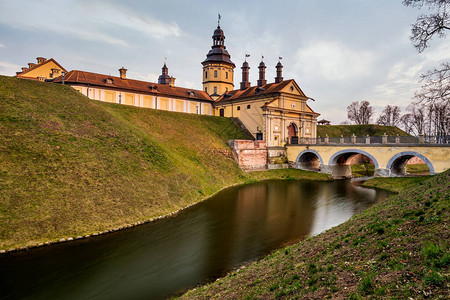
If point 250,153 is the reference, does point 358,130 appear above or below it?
above

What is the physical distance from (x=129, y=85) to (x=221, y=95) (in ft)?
61.0

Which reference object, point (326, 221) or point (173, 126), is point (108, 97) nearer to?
point (173, 126)

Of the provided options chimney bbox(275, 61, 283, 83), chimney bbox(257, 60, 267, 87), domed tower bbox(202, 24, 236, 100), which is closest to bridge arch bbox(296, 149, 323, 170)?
Result: chimney bbox(275, 61, 283, 83)

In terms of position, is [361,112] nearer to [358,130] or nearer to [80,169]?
[358,130]

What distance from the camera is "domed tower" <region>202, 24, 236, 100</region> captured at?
53875 mm

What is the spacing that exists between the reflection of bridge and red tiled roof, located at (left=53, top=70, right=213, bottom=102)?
21642 millimetres

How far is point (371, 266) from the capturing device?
19.4 feet

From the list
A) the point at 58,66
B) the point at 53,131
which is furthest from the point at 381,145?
the point at 58,66

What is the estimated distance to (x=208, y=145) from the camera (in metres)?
35.4

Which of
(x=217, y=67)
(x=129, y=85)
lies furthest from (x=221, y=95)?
(x=129, y=85)

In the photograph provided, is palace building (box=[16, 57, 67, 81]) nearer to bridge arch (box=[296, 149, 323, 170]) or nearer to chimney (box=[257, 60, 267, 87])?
chimney (box=[257, 60, 267, 87])

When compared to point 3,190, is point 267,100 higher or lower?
higher

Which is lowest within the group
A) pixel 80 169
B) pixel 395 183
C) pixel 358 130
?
pixel 395 183

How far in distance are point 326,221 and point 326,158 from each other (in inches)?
805
